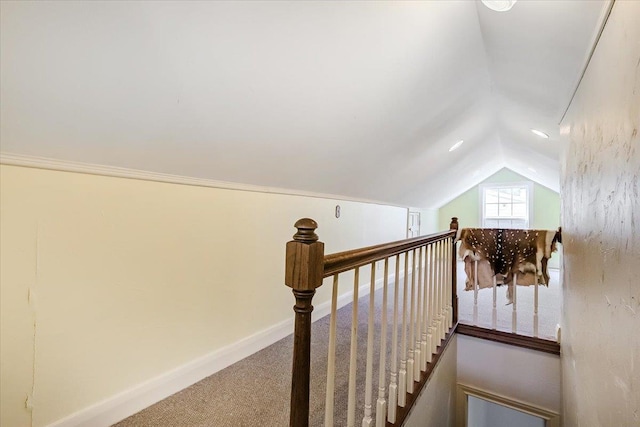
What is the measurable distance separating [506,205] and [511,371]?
15.5 ft

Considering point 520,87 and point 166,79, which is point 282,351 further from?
point 520,87

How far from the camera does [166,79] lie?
1150 millimetres

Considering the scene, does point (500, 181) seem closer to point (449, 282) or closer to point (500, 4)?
point (449, 282)

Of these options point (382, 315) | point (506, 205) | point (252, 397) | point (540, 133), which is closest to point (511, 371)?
point (382, 315)

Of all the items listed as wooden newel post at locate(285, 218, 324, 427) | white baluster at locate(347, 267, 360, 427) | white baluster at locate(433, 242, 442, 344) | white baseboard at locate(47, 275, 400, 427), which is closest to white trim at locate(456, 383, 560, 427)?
white baluster at locate(433, 242, 442, 344)

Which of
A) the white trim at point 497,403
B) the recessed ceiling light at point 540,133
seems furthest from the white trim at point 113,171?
the recessed ceiling light at point 540,133

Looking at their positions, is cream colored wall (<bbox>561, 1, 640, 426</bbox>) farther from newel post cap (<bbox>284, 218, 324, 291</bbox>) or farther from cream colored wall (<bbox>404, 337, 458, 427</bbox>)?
newel post cap (<bbox>284, 218, 324, 291</bbox>)

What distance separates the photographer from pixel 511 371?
2.44 metres

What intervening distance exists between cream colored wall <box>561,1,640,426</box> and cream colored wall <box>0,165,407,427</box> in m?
1.82

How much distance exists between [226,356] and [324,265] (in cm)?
152

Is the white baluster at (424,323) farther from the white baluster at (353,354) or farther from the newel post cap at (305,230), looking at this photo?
the newel post cap at (305,230)

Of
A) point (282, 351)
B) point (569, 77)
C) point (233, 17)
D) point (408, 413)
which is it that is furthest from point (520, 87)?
point (282, 351)

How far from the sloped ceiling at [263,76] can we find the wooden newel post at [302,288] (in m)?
0.84

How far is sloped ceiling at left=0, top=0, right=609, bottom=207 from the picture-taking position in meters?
0.96
